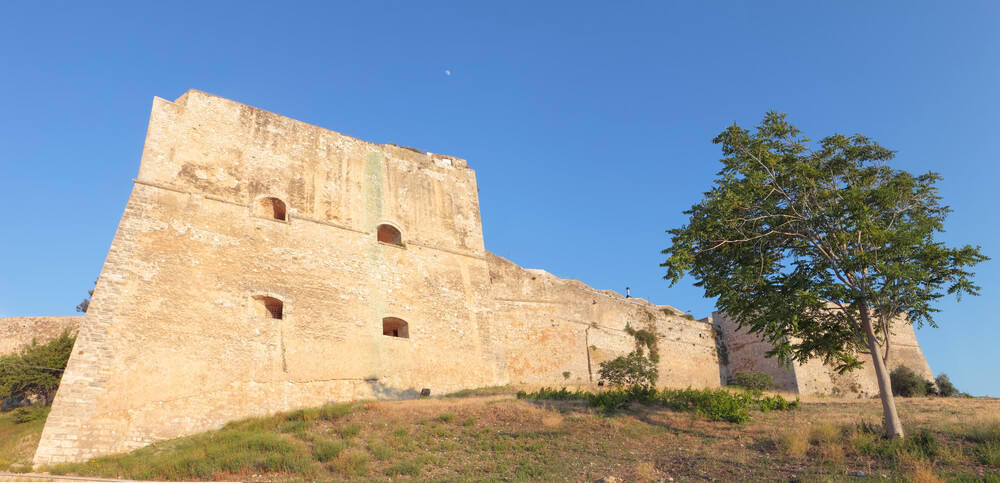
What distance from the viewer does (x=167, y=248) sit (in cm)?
1366

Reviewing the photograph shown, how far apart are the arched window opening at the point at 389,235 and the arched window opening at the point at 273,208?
2.61m

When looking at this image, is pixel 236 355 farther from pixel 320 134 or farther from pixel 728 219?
pixel 728 219

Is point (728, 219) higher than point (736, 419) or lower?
higher

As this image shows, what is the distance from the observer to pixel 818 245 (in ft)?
34.0

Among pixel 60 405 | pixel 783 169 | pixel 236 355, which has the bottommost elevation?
pixel 60 405

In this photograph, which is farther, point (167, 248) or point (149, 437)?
point (167, 248)

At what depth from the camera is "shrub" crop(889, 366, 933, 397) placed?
71.4 ft

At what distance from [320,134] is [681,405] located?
38.9ft

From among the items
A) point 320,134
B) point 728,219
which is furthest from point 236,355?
point 728,219

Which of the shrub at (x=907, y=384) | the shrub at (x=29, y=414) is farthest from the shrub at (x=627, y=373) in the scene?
the shrub at (x=29, y=414)

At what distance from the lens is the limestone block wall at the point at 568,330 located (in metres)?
19.2

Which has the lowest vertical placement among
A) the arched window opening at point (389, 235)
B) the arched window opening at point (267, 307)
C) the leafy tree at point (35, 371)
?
the leafy tree at point (35, 371)

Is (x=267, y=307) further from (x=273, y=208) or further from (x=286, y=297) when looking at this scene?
(x=273, y=208)

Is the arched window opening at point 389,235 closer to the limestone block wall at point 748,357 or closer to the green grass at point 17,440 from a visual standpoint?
the green grass at point 17,440
